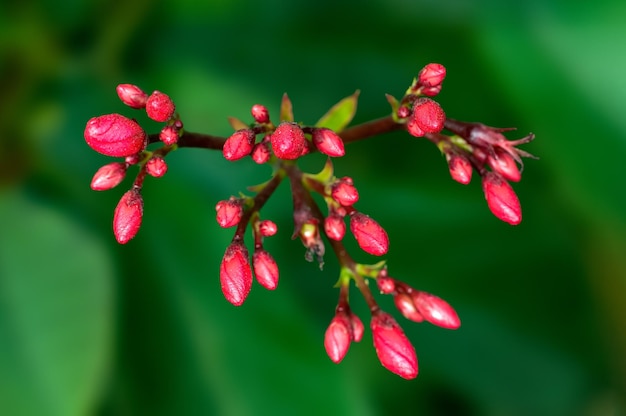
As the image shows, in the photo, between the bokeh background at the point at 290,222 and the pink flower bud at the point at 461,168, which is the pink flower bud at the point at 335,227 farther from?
the bokeh background at the point at 290,222

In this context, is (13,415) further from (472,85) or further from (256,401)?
(472,85)

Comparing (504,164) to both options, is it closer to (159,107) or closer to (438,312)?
(438,312)

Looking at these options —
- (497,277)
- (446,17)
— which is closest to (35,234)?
(446,17)

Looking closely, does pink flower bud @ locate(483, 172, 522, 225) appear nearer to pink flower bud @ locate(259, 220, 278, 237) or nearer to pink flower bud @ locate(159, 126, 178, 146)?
pink flower bud @ locate(259, 220, 278, 237)

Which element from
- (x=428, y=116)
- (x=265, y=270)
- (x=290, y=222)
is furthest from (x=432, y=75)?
(x=290, y=222)

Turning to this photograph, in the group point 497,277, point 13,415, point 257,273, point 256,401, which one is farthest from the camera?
point 497,277

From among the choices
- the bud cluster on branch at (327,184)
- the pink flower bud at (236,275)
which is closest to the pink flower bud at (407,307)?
the bud cluster on branch at (327,184)

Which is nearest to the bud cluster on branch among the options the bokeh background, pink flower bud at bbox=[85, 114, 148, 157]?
pink flower bud at bbox=[85, 114, 148, 157]
